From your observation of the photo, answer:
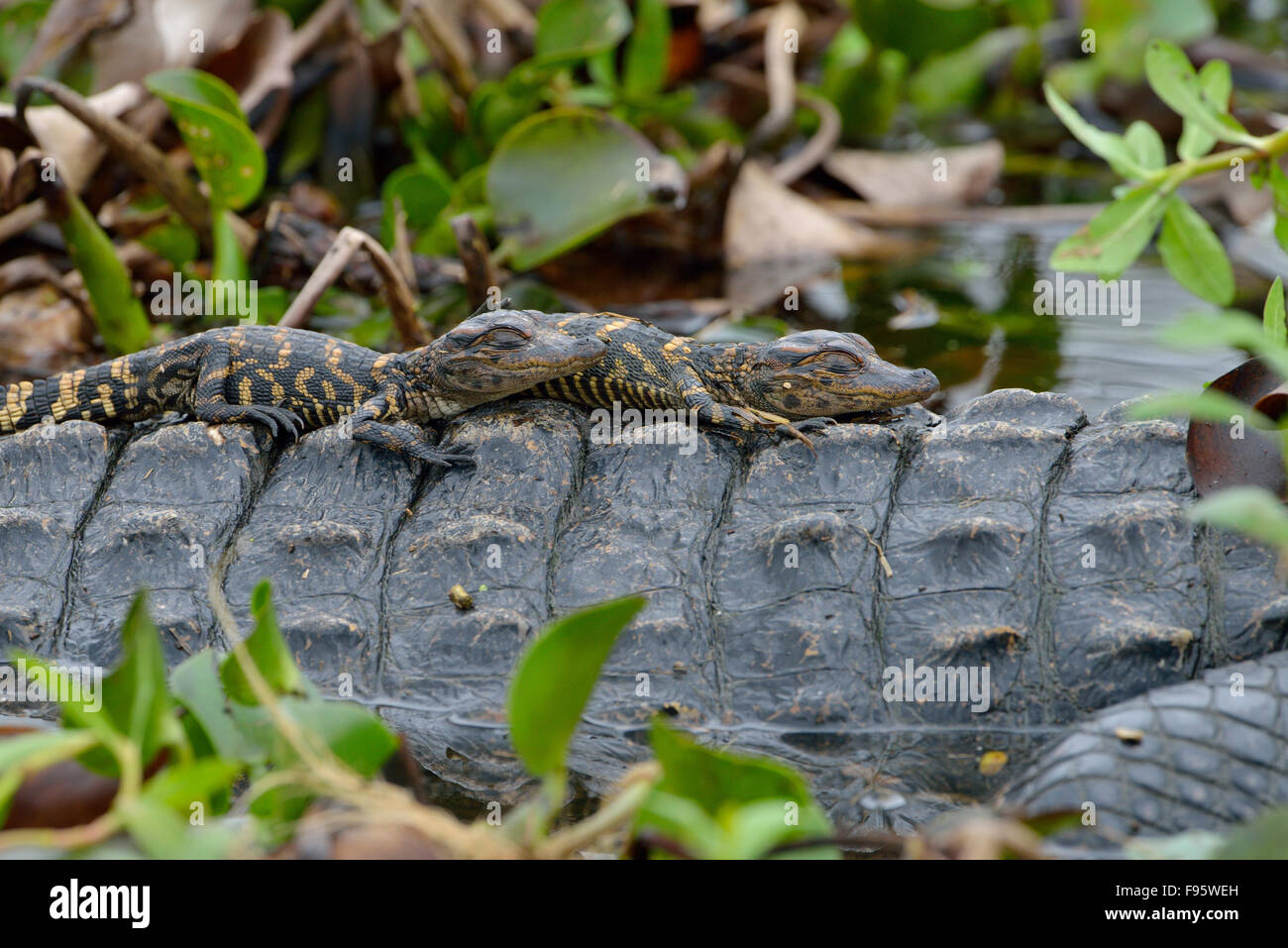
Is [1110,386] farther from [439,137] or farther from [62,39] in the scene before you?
[62,39]

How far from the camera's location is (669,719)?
3004 mm

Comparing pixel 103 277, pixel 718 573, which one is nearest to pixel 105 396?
pixel 103 277

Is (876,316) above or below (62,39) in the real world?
below

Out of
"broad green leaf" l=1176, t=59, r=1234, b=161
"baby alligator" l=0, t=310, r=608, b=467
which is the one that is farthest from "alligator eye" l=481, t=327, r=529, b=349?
"broad green leaf" l=1176, t=59, r=1234, b=161

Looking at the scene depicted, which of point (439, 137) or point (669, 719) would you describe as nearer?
point (669, 719)

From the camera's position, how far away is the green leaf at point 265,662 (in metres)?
2.04

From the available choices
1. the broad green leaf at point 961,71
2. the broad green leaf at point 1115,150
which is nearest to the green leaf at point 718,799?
the broad green leaf at point 1115,150

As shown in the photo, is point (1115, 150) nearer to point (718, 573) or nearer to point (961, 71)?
point (718, 573)

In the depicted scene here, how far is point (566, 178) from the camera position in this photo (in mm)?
5543

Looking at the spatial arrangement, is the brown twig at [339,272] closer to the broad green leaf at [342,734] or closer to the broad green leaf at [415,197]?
the broad green leaf at [415,197]

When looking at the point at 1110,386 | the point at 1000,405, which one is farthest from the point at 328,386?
the point at 1110,386

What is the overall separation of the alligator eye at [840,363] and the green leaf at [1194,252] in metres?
1.06

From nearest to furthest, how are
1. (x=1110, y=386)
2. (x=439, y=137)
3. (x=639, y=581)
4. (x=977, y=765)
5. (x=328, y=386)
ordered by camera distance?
(x=977, y=765), (x=639, y=581), (x=328, y=386), (x=1110, y=386), (x=439, y=137)
